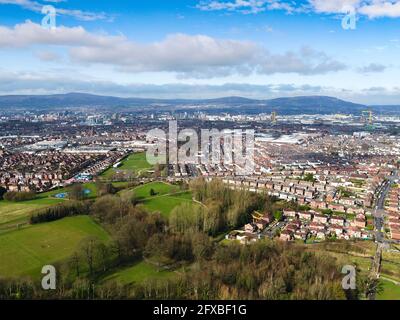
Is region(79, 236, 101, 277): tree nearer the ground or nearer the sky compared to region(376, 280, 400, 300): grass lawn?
nearer the sky

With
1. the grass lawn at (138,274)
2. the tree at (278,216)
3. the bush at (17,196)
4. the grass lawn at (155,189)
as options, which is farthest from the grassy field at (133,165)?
the grass lawn at (138,274)

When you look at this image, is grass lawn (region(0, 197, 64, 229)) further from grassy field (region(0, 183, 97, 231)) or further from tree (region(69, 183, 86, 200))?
tree (region(69, 183, 86, 200))

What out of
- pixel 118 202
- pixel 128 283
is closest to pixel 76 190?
pixel 118 202

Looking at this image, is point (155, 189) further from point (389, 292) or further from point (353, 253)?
point (389, 292)

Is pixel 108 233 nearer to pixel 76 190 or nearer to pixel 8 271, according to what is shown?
pixel 8 271

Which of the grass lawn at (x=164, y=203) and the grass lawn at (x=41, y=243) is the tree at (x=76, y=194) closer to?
the grass lawn at (x=41, y=243)

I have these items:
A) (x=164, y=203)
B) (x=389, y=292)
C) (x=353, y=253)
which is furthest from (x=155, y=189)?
(x=389, y=292)

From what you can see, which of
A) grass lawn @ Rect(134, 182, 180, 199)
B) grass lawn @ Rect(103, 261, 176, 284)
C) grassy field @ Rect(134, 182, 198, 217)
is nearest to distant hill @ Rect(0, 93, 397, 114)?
grass lawn @ Rect(134, 182, 180, 199)
